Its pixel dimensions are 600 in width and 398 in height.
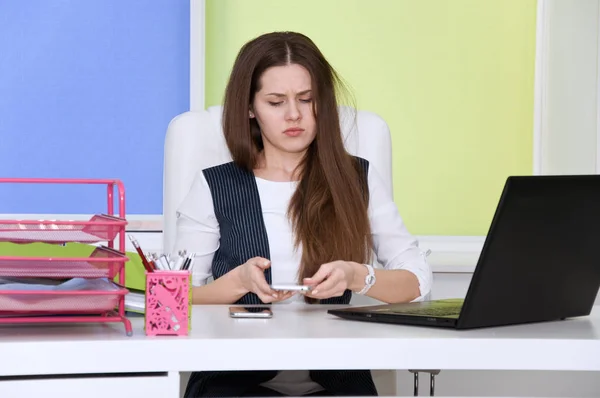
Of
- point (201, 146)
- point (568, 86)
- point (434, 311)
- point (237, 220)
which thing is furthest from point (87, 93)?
point (434, 311)

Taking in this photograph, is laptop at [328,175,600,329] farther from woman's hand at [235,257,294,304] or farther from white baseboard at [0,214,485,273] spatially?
white baseboard at [0,214,485,273]

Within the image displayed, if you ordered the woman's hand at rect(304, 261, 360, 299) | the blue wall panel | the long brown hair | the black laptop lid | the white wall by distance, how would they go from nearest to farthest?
the black laptop lid < the woman's hand at rect(304, 261, 360, 299) < the long brown hair < the blue wall panel < the white wall

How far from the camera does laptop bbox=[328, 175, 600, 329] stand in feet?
3.47

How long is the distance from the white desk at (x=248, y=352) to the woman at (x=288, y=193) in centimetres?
69

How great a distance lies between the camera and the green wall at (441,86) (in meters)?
2.70

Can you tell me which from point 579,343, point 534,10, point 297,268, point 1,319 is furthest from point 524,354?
point 534,10

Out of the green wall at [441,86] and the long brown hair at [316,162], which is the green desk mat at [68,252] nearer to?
the long brown hair at [316,162]

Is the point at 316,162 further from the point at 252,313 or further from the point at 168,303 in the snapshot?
the point at 168,303

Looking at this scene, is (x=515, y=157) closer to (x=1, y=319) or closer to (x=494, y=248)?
(x=494, y=248)

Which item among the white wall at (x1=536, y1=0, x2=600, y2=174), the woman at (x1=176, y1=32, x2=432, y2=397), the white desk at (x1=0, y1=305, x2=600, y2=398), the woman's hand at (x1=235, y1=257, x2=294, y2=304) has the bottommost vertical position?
the white desk at (x1=0, y1=305, x2=600, y2=398)

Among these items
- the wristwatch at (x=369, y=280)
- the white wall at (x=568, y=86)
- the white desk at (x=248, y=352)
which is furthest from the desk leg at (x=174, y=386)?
the white wall at (x=568, y=86)

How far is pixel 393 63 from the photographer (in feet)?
8.94

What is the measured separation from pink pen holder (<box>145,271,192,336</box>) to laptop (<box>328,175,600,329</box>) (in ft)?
0.91

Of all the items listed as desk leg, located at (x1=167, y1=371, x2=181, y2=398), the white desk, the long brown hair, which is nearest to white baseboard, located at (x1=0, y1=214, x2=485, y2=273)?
the long brown hair
